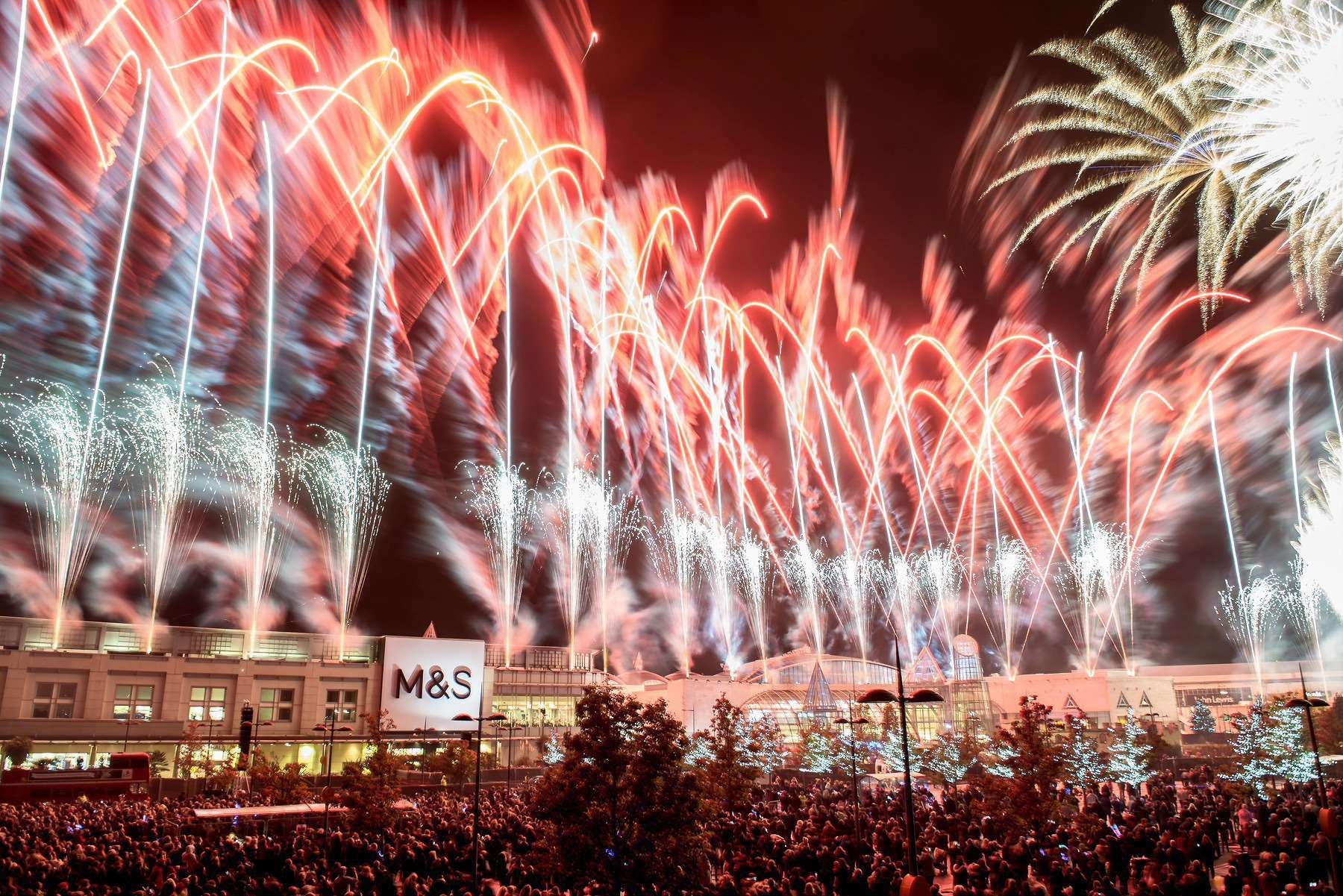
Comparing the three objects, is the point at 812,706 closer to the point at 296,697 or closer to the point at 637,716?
the point at 296,697

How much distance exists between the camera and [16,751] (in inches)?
1841

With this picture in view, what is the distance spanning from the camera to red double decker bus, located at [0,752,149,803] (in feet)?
112

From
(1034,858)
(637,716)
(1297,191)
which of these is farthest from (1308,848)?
(1297,191)

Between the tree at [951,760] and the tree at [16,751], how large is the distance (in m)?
48.7

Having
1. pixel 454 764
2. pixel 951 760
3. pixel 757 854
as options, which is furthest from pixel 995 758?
pixel 757 854

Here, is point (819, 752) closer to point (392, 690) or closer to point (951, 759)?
point (951, 759)

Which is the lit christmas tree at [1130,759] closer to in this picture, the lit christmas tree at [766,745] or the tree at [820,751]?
the tree at [820,751]

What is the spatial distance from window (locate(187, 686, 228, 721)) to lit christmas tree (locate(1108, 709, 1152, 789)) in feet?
171

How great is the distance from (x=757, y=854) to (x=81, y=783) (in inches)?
1202

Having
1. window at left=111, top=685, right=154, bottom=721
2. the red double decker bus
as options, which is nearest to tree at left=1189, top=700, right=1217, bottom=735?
the red double decker bus

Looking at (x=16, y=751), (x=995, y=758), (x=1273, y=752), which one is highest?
(x=16, y=751)

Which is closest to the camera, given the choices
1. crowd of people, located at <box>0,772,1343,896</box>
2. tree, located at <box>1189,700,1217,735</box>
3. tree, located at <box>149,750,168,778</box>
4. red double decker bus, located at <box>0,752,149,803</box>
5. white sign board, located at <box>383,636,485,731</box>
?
crowd of people, located at <box>0,772,1343,896</box>

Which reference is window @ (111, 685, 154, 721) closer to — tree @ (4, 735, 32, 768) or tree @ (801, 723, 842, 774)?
tree @ (4, 735, 32, 768)

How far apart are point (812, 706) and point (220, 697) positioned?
1800 inches
